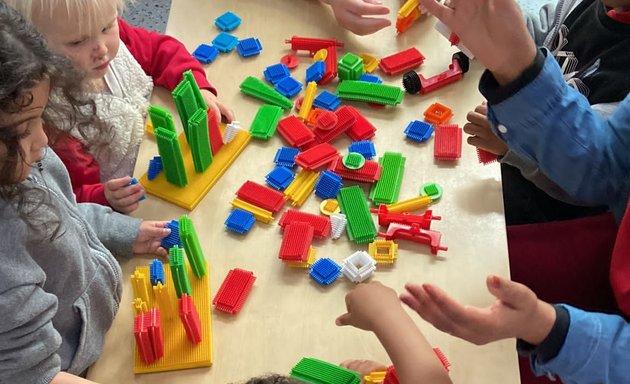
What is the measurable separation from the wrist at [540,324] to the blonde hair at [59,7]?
2.42 ft

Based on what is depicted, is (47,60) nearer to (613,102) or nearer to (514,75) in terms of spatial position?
(514,75)

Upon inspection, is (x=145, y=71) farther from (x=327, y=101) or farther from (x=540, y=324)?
(x=540, y=324)

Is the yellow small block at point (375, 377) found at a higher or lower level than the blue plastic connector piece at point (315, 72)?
lower

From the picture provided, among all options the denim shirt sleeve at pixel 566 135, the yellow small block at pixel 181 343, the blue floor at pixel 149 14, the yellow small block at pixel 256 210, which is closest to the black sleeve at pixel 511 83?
the denim shirt sleeve at pixel 566 135

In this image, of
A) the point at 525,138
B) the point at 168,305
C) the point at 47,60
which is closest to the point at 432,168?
the point at 525,138

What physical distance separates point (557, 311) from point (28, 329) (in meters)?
0.57

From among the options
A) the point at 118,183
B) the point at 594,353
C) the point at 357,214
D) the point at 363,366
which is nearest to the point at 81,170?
the point at 118,183

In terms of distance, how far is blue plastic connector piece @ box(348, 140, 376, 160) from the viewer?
3.34ft

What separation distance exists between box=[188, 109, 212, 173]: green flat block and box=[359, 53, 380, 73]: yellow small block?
12.1 inches

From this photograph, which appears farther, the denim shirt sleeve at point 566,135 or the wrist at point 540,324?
the denim shirt sleeve at point 566,135

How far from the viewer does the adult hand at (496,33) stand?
838mm

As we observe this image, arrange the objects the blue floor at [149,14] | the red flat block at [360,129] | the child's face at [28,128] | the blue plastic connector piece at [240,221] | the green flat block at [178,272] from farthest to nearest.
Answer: the blue floor at [149,14] < the red flat block at [360,129] < the blue plastic connector piece at [240,221] < the green flat block at [178,272] < the child's face at [28,128]

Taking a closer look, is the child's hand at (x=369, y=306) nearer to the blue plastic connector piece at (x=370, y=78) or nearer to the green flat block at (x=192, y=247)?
the green flat block at (x=192, y=247)

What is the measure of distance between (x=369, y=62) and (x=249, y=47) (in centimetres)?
21
